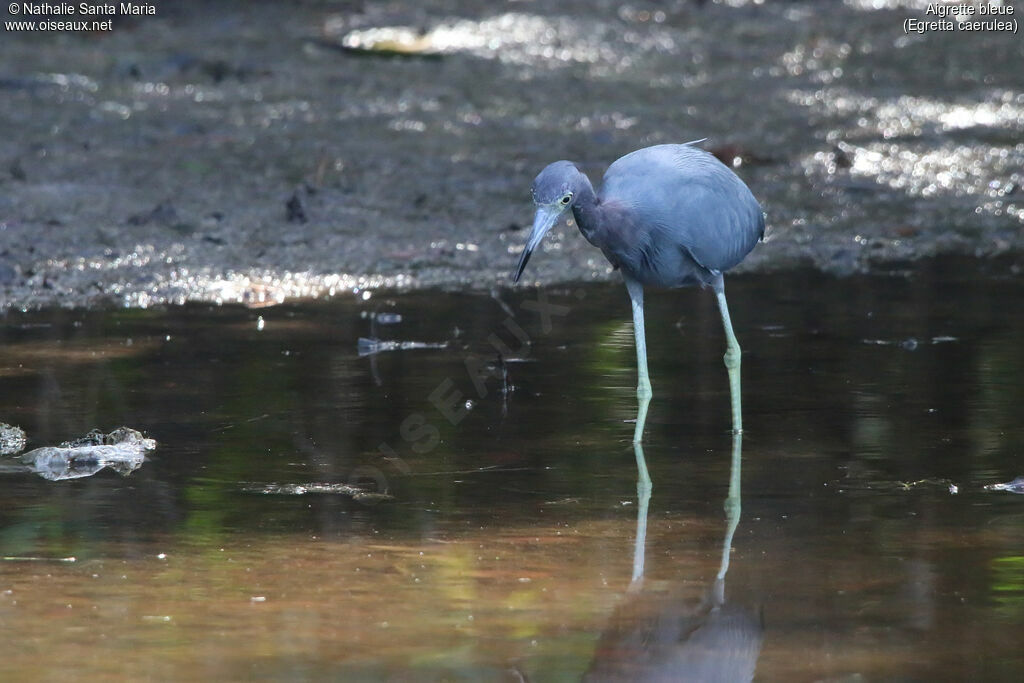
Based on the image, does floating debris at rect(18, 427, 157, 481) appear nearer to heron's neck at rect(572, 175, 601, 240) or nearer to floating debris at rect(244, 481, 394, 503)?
floating debris at rect(244, 481, 394, 503)

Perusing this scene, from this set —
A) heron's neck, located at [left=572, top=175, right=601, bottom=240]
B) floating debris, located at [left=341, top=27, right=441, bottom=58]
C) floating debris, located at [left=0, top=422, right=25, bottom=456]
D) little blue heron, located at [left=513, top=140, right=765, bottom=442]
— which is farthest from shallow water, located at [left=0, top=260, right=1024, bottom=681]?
floating debris, located at [left=341, top=27, right=441, bottom=58]

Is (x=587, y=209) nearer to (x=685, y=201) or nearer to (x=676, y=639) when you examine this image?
(x=685, y=201)

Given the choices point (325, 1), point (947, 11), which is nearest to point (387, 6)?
point (325, 1)

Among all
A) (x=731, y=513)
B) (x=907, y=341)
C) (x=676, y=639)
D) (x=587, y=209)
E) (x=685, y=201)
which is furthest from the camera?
(x=907, y=341)

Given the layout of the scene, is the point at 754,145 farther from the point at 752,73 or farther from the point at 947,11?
the point at 947,11

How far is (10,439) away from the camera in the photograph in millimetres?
5281

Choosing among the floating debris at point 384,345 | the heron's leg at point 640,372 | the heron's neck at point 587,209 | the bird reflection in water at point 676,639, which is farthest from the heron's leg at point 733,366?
the bird reflection in water at point 676,639

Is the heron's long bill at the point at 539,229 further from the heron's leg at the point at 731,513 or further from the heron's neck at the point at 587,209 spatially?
the heron's leg at the point at 731,513

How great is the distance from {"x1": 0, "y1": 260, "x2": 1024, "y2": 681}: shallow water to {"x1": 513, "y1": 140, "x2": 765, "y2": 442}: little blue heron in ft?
1.32

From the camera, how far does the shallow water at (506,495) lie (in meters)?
3.66

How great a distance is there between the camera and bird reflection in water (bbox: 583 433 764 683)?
3535mm

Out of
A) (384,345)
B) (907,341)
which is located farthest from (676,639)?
(907,341)

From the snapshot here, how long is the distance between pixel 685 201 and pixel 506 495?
1.51 m

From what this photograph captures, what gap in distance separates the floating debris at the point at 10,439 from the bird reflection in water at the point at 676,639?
2166 millimetres
